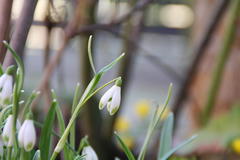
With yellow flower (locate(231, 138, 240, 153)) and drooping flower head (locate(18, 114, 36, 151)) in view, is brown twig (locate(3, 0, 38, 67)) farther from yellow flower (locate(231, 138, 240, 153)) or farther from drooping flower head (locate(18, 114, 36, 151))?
yellow flower (locate(231, 138, 240, 153))

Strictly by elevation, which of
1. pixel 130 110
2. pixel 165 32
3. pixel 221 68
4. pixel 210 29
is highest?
pixel 210 29

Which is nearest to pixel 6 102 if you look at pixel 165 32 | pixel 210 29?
pixel 210 29

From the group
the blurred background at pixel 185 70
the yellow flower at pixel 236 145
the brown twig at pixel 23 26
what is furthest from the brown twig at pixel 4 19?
the yellow flower at pixel 236 145

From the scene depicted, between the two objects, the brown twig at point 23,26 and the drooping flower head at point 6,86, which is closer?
the drooping flower head at point 6,86

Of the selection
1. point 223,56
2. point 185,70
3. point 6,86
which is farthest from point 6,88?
point 185,70

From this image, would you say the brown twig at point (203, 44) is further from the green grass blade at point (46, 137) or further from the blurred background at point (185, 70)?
the green grass blade at point (46, 137)

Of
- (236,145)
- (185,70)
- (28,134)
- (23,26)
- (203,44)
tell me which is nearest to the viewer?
(28,134)

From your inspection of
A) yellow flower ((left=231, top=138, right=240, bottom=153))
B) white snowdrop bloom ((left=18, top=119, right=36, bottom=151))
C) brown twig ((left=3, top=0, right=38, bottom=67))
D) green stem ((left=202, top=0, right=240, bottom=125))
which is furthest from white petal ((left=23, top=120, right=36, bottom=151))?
green stem ((left=202, top=0, right=240, bottom=125))

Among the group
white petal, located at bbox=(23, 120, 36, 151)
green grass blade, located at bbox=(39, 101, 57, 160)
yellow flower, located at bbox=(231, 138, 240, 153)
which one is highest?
white petal, located at bbox=(23, 120, 36, 151)

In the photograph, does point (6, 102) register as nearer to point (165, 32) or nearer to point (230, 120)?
point (230, 120)

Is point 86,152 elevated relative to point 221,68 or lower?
elevated

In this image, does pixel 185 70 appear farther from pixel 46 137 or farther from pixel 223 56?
pixel 46 137
